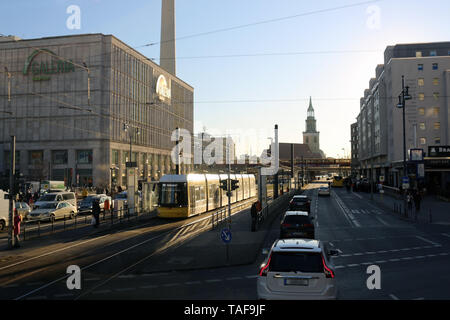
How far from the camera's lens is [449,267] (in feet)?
44.9

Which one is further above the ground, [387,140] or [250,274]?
[387,140]

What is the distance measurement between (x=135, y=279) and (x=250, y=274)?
11.8ft

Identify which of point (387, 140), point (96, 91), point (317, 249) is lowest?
point (317, 249)

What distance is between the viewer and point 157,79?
9400 cm

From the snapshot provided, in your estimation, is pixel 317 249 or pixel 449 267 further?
pixel 449 267

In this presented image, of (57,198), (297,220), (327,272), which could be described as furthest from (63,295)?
(57,198)

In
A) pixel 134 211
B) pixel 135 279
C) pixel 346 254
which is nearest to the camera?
pixel 135 279

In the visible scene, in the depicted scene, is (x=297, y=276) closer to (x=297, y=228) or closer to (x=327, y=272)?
(x=327, y=272)

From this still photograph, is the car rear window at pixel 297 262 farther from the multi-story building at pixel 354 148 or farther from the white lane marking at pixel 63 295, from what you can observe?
the multi-story building at pixel 354 148

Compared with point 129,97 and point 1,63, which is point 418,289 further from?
point 1,63

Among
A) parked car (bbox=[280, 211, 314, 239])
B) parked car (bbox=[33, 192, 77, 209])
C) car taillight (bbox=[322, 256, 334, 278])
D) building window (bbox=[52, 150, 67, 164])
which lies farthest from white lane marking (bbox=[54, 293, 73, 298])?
building window (bbox=[52, 150, 67, 164])

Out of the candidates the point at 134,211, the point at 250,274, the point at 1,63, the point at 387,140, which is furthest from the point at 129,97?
the point at 250,274

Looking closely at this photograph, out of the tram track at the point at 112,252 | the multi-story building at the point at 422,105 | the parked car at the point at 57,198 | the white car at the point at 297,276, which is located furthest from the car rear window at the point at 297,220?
the multi-story building at the point at 422,105

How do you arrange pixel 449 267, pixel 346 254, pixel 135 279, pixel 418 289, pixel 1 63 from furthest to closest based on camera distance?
pixel 1 63, pixel 346 254, pixel 449 267, pixel 135 279, pixel 418 289
